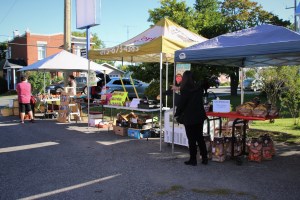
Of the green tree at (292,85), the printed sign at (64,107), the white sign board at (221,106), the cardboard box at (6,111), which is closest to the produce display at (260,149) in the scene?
the white sign board at (221,106)

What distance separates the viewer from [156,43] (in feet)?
23.3

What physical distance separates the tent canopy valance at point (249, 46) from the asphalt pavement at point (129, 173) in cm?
208

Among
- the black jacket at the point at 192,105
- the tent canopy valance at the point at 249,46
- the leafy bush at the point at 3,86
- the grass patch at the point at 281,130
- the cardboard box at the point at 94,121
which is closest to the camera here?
the tent canopy valance at the point at 249,46

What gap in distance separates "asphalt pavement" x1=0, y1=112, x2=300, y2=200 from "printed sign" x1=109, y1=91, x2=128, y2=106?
4.46ft

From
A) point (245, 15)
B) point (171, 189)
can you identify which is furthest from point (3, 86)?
point (171, 189)

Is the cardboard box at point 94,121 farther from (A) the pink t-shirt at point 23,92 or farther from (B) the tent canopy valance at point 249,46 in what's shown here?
(B) the tent canopy valance at point 249,46

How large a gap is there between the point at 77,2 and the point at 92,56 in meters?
4.50

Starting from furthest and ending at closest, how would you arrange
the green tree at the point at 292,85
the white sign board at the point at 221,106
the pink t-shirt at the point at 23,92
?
the pink t-shirt at the point at 23,92, the green tree at the point at 292,85, the white sign board at the point at 221,106

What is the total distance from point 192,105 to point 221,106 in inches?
41.4

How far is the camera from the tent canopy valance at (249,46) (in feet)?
16.9

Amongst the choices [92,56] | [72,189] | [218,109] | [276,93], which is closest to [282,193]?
[218,109]

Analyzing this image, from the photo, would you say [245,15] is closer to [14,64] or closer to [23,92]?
[23,92]

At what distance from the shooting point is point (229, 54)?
18.8 feet

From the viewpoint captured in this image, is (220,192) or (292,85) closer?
(220,192)
